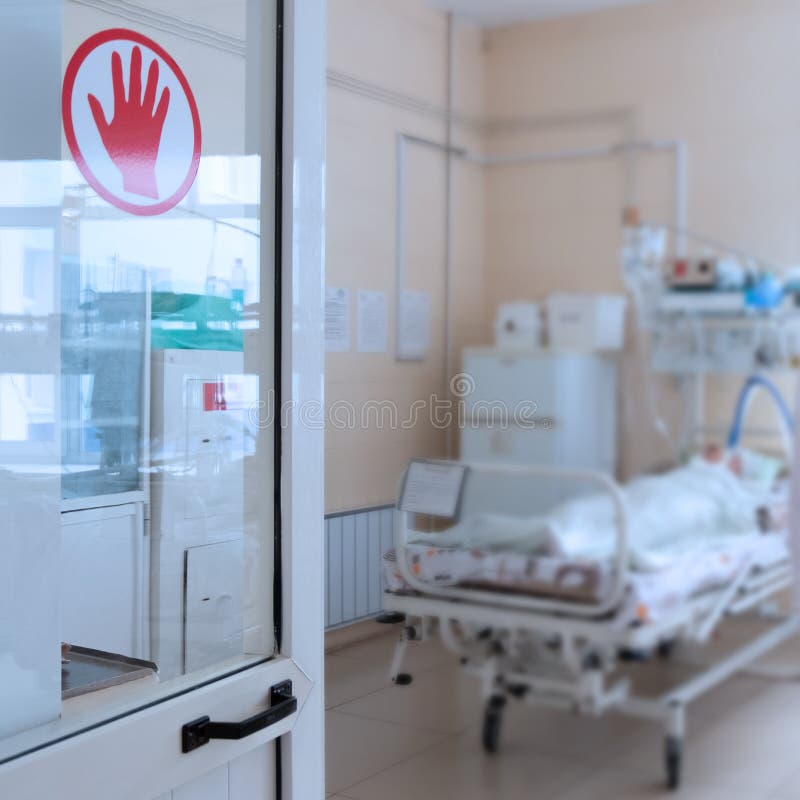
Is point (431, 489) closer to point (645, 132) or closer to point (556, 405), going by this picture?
point (556, 405)

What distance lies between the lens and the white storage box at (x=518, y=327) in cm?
129

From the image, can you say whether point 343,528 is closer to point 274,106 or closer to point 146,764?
point 146,764

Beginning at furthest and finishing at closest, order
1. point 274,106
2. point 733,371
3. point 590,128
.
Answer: point 733,371, point 590,128, point 274,106

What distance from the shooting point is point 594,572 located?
1465 mm

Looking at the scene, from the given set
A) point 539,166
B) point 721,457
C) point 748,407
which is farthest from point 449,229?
point 748,407

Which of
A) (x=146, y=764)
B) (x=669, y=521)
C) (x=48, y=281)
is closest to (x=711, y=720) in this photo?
(x=669, y=521)

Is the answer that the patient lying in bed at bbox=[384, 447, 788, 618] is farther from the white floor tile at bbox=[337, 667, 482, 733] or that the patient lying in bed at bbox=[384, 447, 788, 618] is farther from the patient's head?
the white floor tile at bbox=[337, 667, 482, 733]

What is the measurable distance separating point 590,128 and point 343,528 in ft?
3.03

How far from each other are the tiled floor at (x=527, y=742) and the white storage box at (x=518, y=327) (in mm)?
418

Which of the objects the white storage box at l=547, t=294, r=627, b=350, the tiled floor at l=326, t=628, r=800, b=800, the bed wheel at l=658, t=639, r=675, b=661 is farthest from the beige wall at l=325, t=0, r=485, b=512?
the bed wheel at l=658, t=639, r=675, b=661

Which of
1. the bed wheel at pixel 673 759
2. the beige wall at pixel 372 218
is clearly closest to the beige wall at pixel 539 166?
the beige wall at pixel 372 218

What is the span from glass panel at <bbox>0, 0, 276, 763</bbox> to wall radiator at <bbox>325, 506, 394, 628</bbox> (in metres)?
0.08

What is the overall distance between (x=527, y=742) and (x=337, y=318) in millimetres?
634

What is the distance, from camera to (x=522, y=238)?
4.62 ft
